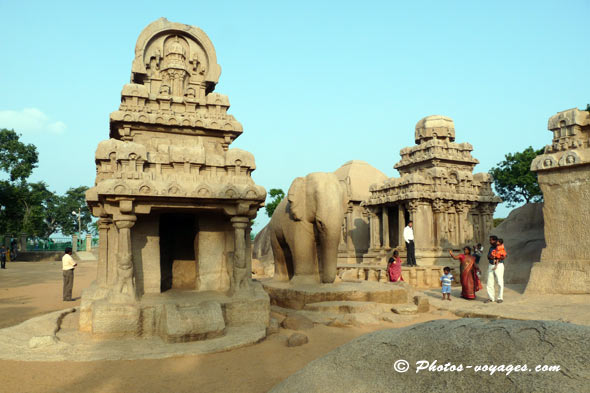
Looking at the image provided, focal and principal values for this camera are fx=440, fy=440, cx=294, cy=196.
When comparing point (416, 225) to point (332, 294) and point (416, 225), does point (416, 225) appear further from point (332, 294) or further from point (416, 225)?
point (332, 294)

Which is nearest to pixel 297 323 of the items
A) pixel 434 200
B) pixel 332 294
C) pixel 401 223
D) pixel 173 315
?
pixel 332 294

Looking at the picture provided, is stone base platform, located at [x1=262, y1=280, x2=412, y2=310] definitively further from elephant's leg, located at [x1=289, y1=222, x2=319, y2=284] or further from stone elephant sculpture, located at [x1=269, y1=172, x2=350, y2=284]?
stone elephant sculpture, located at [x1=269, y1=172, x2=350, y2=284]

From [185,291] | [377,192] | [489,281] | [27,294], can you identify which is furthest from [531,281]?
[27,294]

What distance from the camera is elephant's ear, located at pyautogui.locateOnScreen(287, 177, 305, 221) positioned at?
9992mm

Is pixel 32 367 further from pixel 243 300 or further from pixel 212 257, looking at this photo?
pixel 212 257

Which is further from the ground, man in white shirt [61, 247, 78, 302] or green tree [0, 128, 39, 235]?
green tree [0, 128, 39, 235]

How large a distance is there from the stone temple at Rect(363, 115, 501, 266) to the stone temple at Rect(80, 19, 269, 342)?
38.6 feet

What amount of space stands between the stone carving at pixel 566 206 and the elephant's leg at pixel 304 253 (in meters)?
4.91

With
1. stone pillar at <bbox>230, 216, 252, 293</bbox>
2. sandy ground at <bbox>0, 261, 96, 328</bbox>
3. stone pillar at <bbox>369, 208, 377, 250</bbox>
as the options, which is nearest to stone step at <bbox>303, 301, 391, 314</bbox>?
stone pillar at <bbox>230, 216, 252, 293</bbox>

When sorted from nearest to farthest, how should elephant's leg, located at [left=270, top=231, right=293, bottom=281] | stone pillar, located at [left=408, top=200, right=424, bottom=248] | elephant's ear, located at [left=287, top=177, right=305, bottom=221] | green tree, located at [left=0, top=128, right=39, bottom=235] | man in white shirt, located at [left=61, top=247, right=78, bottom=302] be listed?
elephant's ear, located at [left=287, top=177, right=305, bottom=221] → elephant's leg, located at [left=270, top=231, right=293, bottom=281] → man in white shirt, located at [left=61, top=247, right=78, bottom=302] → stone pillar, located at [left=408, top=200, right=424, bottom=248] → green tree, located at [left=0, top=128, right=39, bottom=235]

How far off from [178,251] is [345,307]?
12.0 ft

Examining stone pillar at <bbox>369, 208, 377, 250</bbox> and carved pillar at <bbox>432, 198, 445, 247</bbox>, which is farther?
stone pillar at <bbox>369, 208, 377, 250</bbox>

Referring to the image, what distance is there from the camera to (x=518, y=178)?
34875mm

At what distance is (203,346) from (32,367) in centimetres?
199
